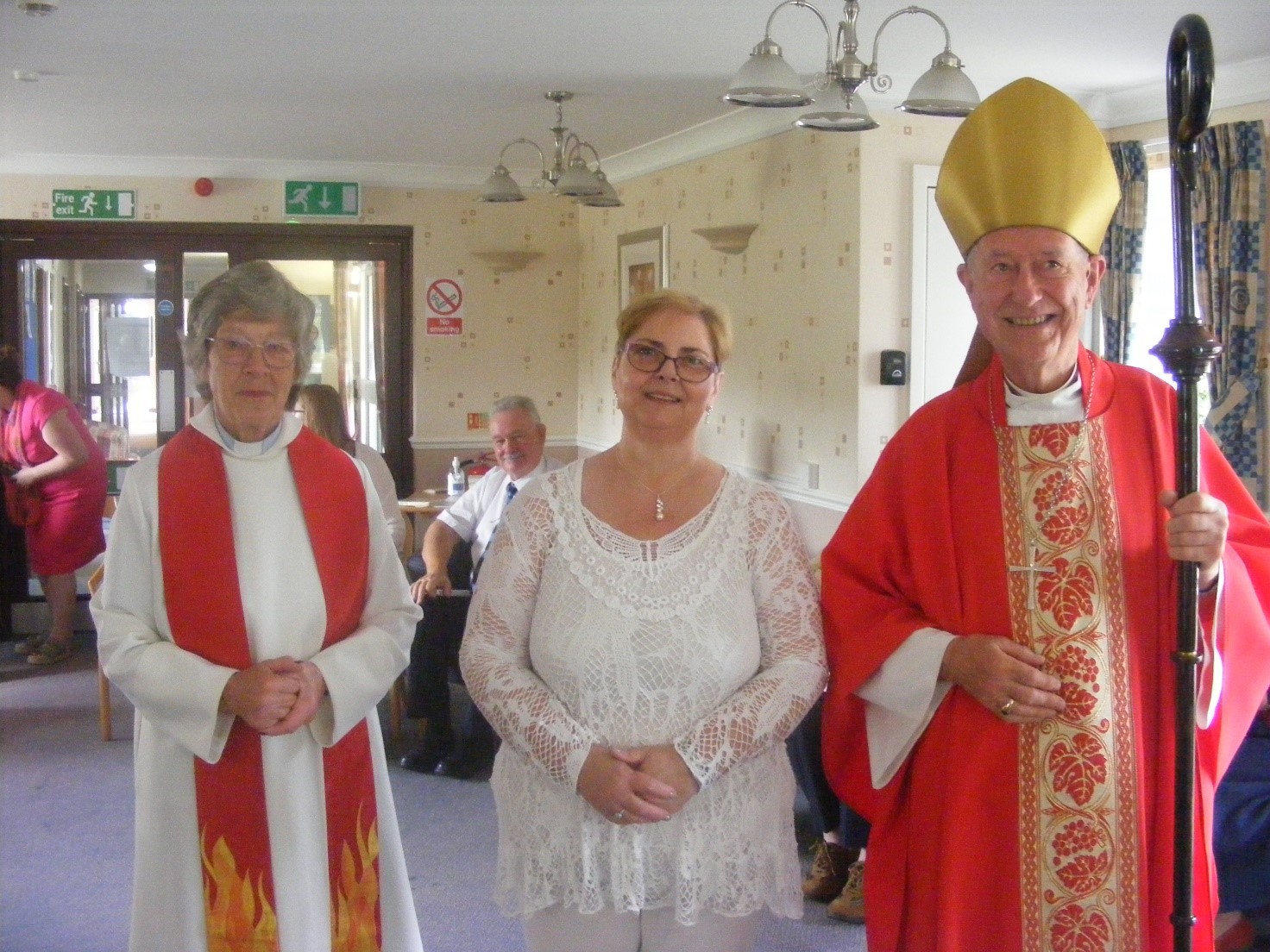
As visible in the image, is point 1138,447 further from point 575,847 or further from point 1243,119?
point 1243,119

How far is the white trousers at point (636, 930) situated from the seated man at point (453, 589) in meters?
2.40

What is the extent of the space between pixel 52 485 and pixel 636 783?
5.24 m

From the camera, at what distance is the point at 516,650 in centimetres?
172

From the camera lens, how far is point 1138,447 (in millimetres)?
1677

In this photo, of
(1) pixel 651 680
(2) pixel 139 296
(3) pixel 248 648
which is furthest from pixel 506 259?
(1) pixel 651 680

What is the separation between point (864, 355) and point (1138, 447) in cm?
308

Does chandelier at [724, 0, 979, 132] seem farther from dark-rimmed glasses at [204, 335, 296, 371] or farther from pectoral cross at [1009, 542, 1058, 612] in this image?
pectoral cross at [1009, 542, 1058, 612]

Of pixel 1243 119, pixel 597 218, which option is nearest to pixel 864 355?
pixel 1243 119

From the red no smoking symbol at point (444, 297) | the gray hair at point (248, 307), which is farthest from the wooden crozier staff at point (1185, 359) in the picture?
the red no smoking symbol at point (444, 297)

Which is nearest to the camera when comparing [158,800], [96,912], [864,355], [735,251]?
[158,800]

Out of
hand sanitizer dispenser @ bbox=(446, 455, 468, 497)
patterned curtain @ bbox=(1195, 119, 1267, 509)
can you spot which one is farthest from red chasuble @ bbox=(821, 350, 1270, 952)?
hand sanitizer dispenser @ bbox=(446, 455, 468, 497)

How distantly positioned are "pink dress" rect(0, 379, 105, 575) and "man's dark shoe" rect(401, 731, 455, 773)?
2627 mm

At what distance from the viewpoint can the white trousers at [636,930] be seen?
1.68 m

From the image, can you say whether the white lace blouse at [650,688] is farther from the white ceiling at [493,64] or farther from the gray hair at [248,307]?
the white ceiling at [493,64]
